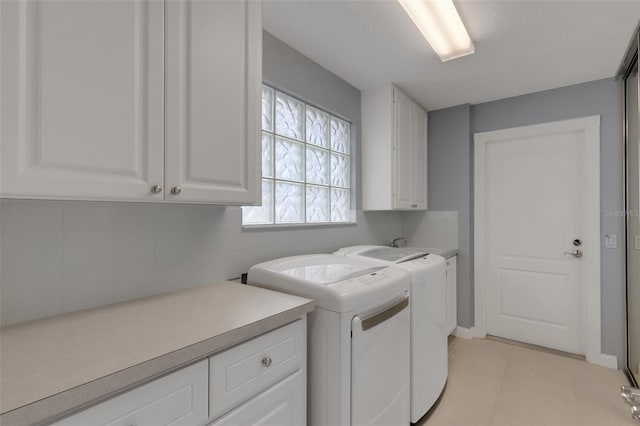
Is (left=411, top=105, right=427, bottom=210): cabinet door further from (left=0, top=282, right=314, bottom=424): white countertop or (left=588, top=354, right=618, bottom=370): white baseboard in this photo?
(left=0, top=282, right=314, bottom=424): white countertop

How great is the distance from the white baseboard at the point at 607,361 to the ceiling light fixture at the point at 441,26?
2.63m

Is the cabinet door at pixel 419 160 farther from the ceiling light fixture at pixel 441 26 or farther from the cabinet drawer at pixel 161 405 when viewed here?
the cabinet drawer at pixel 161 405

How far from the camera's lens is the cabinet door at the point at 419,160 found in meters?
2.95

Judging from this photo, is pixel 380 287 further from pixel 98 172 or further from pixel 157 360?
pixel 98 172

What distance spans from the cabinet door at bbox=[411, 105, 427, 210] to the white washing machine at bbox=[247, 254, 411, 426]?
152cm

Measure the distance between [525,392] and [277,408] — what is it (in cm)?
200

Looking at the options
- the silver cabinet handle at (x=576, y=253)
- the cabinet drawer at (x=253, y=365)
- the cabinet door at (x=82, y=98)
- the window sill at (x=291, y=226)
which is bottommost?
the cabinet drawer at (x=253, y=365)

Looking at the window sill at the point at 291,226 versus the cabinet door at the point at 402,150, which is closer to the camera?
the window sill at the point at 291,226

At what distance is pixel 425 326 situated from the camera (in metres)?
1.81

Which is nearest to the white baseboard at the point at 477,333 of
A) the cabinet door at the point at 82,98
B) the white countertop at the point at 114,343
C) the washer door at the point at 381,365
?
the washer door at the point at 381,365

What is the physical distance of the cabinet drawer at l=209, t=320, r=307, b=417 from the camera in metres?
0.89

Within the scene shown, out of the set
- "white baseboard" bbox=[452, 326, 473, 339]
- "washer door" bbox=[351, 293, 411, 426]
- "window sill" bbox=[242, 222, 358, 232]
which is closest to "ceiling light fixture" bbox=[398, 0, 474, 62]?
"window sill" bbox=[242, 222, 358, 232]

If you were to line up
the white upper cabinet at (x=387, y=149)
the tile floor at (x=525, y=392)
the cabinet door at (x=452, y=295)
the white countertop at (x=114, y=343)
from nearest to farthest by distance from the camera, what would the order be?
the white countertop at (x=114, y=343)
the tile floor at (x=525, y=392)
the white upper cabinet at (x=387, y=149)
the cabinet door at (x=452, y=295)

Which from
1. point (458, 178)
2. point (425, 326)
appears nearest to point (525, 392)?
point (425, 326)
